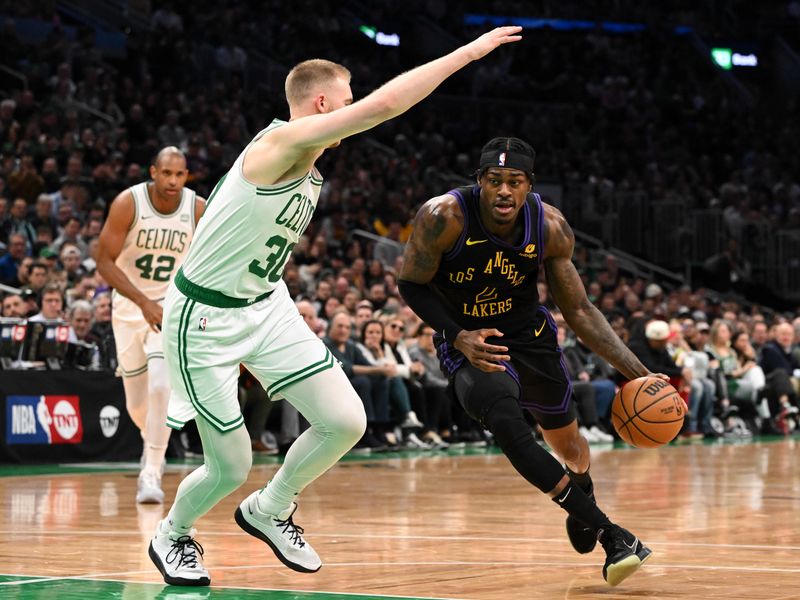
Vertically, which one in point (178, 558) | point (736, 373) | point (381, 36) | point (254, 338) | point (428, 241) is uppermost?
point (381, 36)

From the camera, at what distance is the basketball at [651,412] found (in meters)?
6.49

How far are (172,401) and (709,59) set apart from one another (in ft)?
98.1

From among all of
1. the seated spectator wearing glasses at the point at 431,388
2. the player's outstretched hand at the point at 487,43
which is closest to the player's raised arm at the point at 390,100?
the player's outstretched hand at the point at 487,43

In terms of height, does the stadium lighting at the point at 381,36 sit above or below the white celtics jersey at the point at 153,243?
above

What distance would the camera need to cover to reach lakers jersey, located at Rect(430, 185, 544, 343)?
6.51 meters

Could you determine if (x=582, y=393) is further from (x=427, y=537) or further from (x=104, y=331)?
(x=427, y=537)

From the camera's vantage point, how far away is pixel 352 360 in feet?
49.0

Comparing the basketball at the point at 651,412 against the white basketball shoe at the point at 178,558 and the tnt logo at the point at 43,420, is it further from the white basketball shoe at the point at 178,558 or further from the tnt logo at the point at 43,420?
the tnt logo at the point at 43,420

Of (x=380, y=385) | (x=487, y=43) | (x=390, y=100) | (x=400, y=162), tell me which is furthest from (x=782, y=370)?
(x=390, y=100)

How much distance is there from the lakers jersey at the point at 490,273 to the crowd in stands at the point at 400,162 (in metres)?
7.19

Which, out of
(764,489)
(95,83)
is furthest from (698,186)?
(764,489)

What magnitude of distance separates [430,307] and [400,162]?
18.2 meters

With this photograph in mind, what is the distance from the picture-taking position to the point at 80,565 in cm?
636

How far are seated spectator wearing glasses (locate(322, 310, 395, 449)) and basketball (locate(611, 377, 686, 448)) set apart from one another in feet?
26.3
